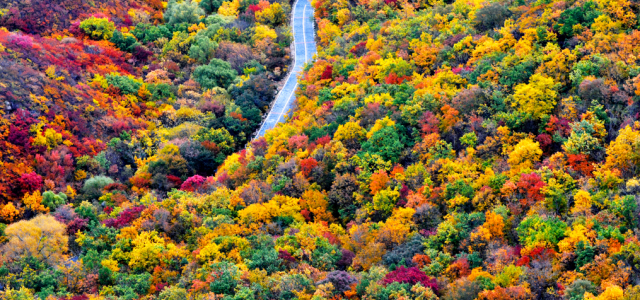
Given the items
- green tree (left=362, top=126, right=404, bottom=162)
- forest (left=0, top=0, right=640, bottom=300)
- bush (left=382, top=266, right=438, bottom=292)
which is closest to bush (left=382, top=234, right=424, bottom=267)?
forest (left=0, top=0, right=640, bottom=300)

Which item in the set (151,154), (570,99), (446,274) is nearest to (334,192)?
(446,274)

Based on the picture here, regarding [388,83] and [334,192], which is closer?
[334,192]

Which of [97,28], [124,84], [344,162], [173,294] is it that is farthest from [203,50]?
[173,294]

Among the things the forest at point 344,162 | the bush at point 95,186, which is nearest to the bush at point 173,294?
the forest at point 344,162

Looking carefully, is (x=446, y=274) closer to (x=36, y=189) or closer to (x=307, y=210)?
(x=307, y=210)

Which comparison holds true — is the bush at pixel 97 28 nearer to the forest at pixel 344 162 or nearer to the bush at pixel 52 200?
the forest at pixel 344 162
